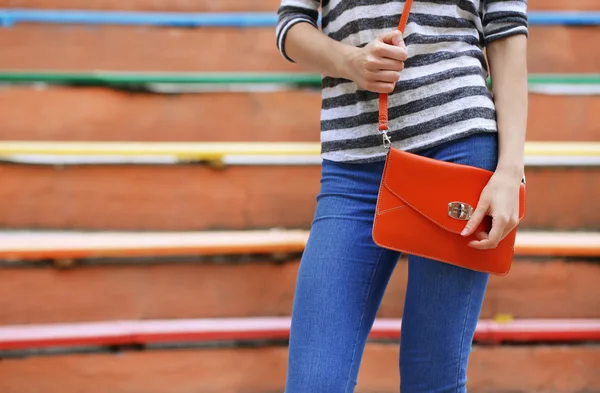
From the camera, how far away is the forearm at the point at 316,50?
605mm

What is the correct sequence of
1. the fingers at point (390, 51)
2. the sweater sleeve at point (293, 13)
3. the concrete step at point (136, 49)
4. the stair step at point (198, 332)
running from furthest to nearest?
the concrete step at point (136, 49)
the stair step at point (198, 332)
the sweater sleeve at point (293, 13)
the fingers at point (390, 51)

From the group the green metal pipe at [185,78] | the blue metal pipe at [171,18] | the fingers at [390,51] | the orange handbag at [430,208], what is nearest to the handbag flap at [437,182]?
the orange handbag at [430,208]

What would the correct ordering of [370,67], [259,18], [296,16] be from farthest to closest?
1. [259,18]
2. [296,16]
3. [370,67]

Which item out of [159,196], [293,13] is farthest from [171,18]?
[293,13]

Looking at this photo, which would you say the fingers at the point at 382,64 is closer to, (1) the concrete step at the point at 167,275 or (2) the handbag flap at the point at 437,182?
(2) the handbag flap at the point at 437,182

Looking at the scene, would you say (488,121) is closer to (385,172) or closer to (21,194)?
(385,172)

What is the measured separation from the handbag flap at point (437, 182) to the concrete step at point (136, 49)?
0.74 meters

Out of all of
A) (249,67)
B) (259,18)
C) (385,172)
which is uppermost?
(259,18)

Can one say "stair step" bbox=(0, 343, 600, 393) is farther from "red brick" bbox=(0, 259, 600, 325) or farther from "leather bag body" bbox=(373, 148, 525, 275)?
"leather bag body" bbox=(373, 148, 525, 275)

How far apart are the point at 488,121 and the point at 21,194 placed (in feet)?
3.45

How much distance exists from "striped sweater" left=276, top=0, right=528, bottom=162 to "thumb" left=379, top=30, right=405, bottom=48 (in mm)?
48

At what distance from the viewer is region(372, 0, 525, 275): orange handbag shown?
587mm

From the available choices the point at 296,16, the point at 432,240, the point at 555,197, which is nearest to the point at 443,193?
the point at 432,240

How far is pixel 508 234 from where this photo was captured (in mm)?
614
